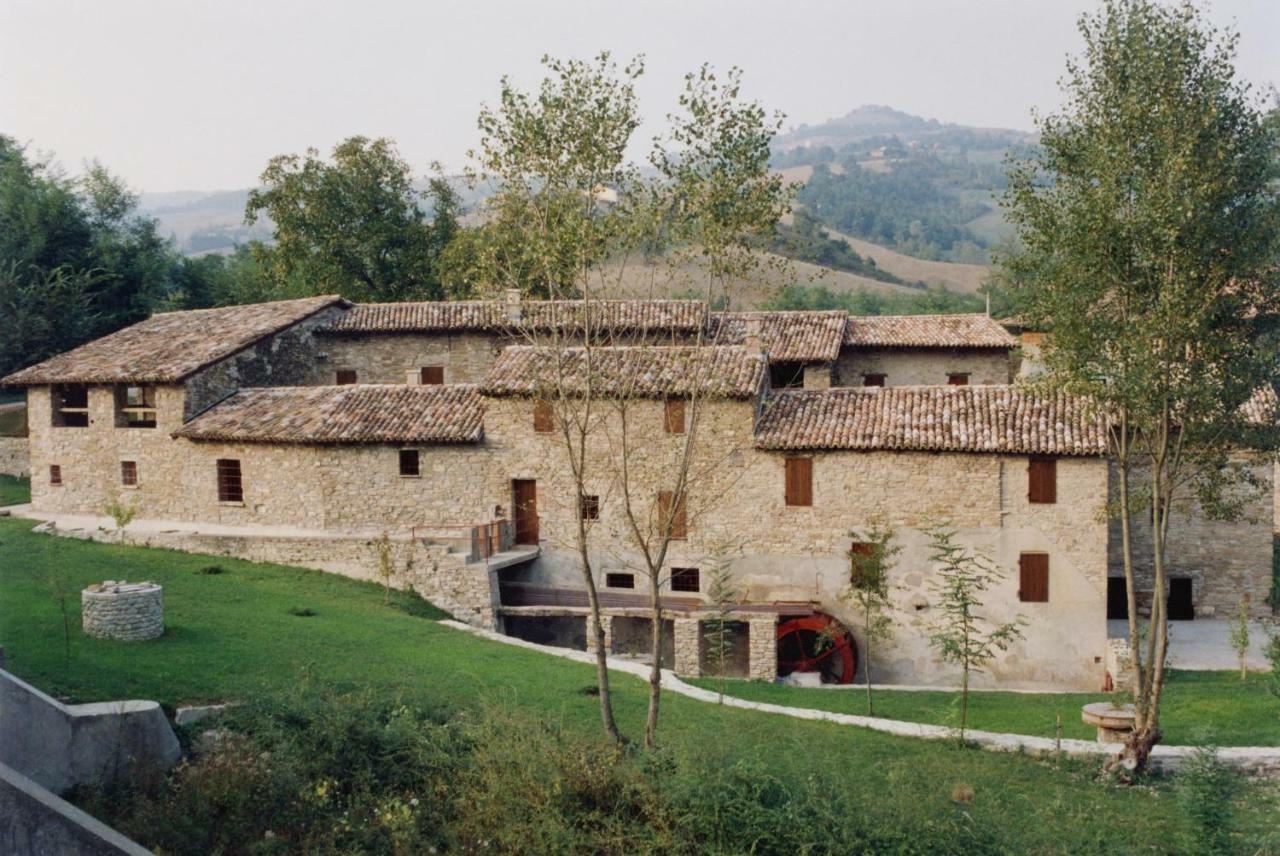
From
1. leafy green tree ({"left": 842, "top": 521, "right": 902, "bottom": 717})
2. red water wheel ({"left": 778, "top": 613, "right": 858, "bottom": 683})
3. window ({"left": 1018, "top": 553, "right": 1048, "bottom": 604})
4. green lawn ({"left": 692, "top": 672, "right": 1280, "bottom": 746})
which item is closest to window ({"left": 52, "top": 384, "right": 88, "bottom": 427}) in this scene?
green lawn ({"left": 692, "top": 672, "right": 1280, "bottom": 746})

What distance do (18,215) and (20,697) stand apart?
33.8 m

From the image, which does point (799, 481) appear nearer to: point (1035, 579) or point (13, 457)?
point (1035, 579)

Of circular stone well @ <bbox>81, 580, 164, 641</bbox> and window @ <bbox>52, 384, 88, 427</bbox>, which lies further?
window @ <bbox>52, 384, 88, 427</bbox>

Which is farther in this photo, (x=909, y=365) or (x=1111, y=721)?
(x=909, y=365)

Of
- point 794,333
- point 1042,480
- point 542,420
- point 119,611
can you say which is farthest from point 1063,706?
point 119,611

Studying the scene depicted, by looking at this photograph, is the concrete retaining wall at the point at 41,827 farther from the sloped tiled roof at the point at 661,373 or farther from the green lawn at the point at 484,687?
the sloped tiled roof at the point at 661,373

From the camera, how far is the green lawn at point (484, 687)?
1337 centimetres

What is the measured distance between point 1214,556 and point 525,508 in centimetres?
1629

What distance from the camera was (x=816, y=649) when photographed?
23688mm

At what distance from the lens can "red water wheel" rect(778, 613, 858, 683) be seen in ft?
78.7

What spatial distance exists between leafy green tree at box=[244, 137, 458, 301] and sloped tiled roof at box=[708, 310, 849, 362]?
16581 millimetres

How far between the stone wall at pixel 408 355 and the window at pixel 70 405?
6544 mm

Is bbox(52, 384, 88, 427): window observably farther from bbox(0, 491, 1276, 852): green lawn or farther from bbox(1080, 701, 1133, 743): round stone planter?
bbox(1080, 701, 1133, 743): round stone planter

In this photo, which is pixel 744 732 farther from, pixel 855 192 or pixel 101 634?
pixel 855 192
